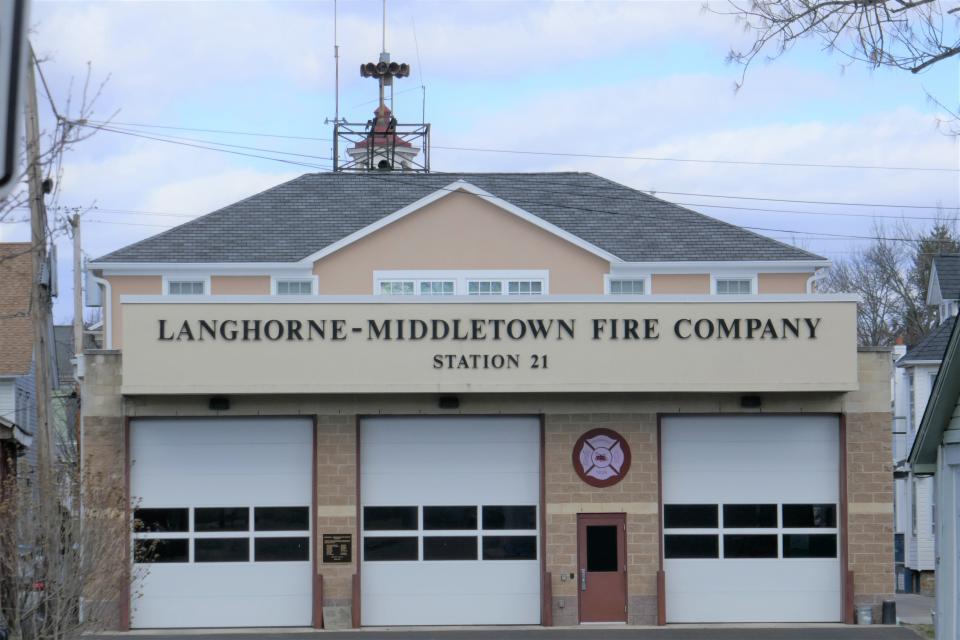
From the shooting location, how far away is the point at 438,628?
24.3 metres

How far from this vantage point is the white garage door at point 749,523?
24.8 m

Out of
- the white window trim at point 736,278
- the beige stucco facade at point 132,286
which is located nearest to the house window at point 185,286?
the beige stucco facade at point 132,286

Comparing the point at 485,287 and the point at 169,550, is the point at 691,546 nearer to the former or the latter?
the point at 485,287

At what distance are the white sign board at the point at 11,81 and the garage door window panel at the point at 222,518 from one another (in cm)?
2118

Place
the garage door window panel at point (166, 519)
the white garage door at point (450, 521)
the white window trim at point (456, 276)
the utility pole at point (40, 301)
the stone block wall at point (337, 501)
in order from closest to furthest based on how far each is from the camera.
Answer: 1. the utility pole at point (40, 301)
2. the stone block wall at point (337, 501)
3. the garage door window panel at point (166, 519)
4. the white garage door at point (450, 521)
5. the white window trim at point (456, 276)

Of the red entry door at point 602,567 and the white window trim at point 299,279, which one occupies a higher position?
the white window trim at point 299,279

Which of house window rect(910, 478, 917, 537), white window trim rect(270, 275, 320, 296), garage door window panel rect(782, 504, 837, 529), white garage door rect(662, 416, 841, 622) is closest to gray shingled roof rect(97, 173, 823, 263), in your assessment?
white window trim rect(270, 275, 320, 296)

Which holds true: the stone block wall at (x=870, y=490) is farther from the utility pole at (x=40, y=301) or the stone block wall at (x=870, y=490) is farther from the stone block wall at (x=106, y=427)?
the utility pole at (x=40, y=301)

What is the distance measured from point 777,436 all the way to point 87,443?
12.9m

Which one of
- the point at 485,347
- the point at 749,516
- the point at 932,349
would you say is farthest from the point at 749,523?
the point at 932,349

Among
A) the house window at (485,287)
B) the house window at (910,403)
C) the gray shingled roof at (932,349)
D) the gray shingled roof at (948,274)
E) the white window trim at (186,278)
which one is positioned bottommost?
the house window at (910,403)

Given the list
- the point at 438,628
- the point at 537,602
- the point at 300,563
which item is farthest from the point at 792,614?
the point at 300,563

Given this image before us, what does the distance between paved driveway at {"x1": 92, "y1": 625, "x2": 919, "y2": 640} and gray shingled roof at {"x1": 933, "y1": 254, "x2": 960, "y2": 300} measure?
14.8 metres

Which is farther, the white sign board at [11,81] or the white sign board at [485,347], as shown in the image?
the white sign board at [485,347]
